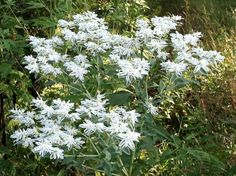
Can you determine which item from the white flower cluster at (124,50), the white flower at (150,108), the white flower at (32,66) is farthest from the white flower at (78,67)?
the white flower at (150,108)

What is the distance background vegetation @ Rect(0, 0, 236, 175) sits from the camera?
290 centimetres

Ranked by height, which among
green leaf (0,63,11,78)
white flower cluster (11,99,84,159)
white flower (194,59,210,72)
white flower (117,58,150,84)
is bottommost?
green leaf (0,63,11,78)

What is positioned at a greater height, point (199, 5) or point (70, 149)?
point (70, 149)

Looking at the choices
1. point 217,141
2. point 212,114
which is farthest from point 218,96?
point 217,141

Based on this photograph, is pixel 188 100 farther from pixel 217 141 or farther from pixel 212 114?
pixel 217 141

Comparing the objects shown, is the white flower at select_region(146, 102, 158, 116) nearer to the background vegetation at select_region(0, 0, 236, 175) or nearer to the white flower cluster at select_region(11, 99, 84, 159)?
the background vegetation at select_region(0, 0, 236, 175)

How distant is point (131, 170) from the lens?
2.58 m

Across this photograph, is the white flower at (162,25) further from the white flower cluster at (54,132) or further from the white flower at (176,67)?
the white flower cluster at (54,132)

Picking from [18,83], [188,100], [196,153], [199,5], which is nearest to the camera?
[196,153]

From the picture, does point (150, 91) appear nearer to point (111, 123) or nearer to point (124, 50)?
point (124, 50)

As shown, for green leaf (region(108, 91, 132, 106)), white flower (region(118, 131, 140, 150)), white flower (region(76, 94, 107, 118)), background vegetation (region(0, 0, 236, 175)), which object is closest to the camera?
white flower (region(118, 131, 140, 150))

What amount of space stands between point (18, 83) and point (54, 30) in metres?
0.39

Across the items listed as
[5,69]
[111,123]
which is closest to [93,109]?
[111,123]

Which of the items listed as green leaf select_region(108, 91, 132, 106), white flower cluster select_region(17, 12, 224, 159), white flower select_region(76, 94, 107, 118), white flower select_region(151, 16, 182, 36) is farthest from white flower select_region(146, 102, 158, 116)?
white flower select_region(151, 16, 182, 36)
